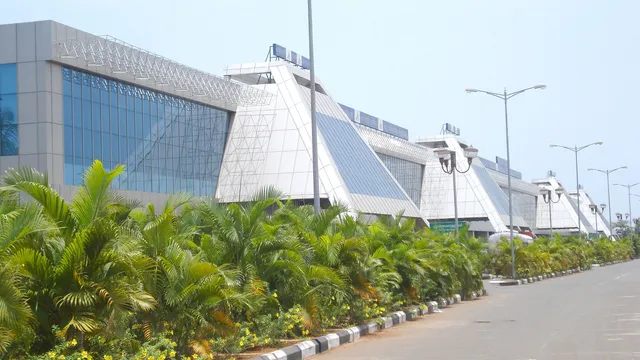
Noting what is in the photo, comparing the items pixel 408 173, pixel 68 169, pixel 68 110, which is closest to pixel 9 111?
pixel 68 110

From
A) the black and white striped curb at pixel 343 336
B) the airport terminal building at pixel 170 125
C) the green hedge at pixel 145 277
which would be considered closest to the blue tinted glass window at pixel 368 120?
the airport terminal building at pixel 170 125

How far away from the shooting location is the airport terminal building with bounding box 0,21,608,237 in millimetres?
38500

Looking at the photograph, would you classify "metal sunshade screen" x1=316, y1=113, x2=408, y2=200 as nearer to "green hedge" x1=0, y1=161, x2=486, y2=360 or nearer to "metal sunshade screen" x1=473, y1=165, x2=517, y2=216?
"metal sunshade screen" x1=473, y1=165, x2=517, y2=216

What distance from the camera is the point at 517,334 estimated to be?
1599 centimetres

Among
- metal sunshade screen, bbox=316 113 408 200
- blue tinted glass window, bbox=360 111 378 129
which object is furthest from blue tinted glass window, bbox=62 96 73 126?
blue tinted glass window, bbox=360 111 378 129

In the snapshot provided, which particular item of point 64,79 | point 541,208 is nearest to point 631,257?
point 541,208

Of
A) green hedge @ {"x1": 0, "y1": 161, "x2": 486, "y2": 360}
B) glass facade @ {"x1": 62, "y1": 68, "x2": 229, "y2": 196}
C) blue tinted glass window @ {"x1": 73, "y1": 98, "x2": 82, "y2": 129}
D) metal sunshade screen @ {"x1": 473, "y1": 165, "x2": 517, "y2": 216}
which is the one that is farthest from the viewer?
metal sunshade screen @ {"x1": 473, "y1": 165, "x2": 517, "y2": 216}

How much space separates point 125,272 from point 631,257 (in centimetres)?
8457

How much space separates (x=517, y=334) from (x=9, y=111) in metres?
28.9

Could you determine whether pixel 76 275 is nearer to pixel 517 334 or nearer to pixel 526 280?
pixel 517 334

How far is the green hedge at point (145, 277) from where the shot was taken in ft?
31.2

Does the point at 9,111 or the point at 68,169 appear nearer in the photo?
A: the point at 9,111

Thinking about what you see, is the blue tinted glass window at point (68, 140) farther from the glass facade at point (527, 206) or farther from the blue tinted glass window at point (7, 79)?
the glass facade at point (527, 206)

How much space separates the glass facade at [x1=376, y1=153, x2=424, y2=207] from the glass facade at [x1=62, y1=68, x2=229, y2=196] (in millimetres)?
29017
